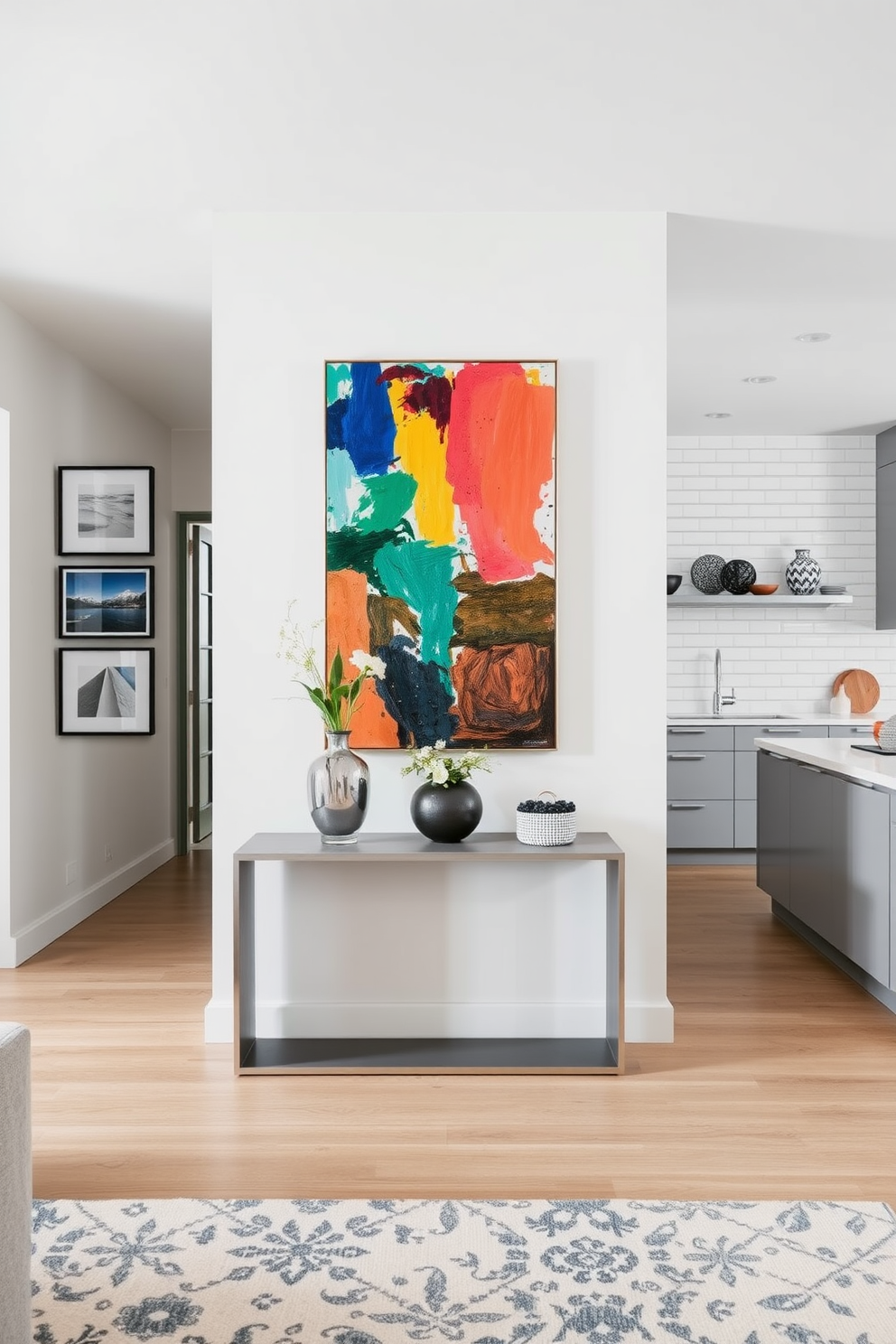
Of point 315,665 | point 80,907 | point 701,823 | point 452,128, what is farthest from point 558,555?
point 701,823

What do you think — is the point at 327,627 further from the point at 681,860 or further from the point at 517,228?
the point at 681,860

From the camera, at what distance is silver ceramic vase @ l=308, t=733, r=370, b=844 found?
322 cm

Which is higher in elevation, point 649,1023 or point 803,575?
point 803,575

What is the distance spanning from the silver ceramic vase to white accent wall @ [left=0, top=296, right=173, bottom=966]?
189 cm

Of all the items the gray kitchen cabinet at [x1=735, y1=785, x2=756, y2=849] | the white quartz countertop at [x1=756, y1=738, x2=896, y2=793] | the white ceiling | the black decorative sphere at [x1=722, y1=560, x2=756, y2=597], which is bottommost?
the gray kitchen cabinet at [x1=735, y1=785, x2=756, y2=849]

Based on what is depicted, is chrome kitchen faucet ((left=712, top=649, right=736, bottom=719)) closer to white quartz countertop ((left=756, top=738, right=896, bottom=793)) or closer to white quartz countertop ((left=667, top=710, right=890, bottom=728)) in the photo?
white quartz countertop ((left=667, top=710, right=890, bottom=728))

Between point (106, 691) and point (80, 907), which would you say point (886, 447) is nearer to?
point (106, 691)

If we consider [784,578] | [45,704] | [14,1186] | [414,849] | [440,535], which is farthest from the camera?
[784,578]

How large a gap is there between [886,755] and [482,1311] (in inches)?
119

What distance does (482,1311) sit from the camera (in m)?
2.05

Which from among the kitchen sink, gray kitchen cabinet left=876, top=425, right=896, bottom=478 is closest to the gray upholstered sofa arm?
the kitchen sink

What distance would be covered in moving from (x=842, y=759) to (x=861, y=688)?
2914 mm

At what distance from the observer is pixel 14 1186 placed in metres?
1.73

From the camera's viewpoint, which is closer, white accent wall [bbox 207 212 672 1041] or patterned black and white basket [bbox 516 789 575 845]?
patterned black and white basket [bbox 516 789 575 845]
